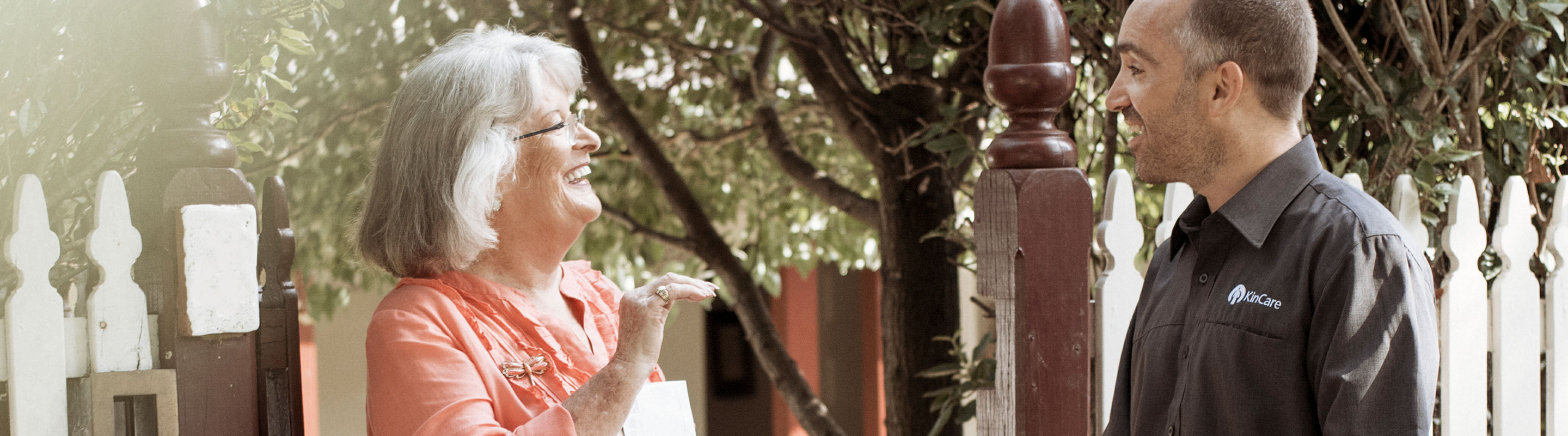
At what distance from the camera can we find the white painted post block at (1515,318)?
235 cm

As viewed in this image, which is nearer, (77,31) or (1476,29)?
(77,31)

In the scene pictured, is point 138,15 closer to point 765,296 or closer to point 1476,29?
point 1476,29

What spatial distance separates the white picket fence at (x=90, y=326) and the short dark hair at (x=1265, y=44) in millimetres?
1307

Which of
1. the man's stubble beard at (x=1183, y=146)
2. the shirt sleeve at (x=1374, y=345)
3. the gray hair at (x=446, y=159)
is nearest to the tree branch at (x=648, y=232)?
the gray hair at (x=446, y=159)

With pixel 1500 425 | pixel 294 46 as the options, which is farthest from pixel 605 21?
pixel 1500 425

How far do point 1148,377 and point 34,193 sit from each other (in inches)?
58.1

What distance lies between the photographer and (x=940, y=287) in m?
3.74

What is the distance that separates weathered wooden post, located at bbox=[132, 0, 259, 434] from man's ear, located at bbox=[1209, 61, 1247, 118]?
1.30 meters

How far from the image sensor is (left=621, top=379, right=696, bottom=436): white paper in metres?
1.67

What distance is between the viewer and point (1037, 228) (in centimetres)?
188

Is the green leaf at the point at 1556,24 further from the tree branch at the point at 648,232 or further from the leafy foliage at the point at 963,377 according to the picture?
the tree branch at the point at 648,232

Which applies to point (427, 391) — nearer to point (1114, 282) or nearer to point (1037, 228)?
point (1037, 228)

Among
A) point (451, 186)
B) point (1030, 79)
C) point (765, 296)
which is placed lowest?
point (765, 296)

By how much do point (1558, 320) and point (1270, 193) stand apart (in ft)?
4.95
